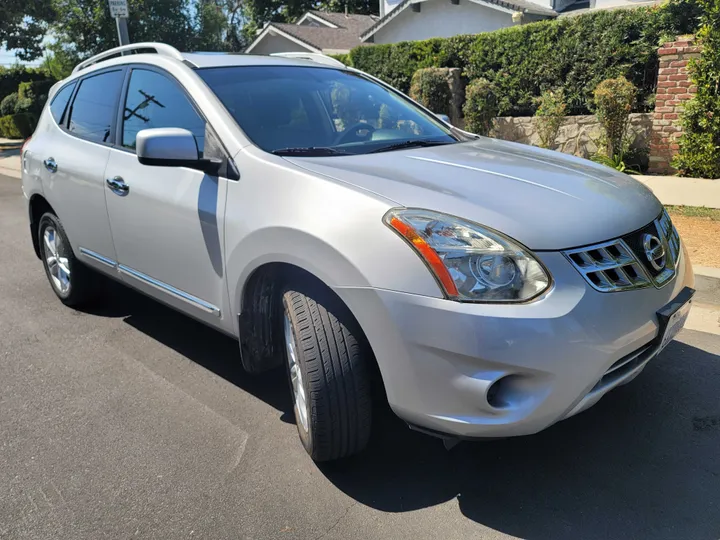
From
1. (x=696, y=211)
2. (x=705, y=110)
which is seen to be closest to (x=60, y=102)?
(x=696, y=211)

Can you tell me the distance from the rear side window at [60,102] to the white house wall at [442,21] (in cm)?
1589

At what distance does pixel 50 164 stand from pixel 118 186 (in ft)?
3.72

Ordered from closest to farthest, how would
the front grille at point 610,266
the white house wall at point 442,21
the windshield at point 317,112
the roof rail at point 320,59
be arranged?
the front grille at point 610,266 < the windshield at point 317,112 < the roof rail at point 320,59 < the white house wall at point 442,21

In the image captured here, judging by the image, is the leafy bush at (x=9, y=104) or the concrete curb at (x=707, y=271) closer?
the concrete curb at (x=707, y=271)

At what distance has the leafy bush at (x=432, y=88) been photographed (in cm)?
1161

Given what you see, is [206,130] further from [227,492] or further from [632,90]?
[632,90]

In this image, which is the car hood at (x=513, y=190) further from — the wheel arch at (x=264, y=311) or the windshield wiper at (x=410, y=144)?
the wheel arch at (x=264, y=311)

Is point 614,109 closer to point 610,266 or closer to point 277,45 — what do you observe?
point 610,266

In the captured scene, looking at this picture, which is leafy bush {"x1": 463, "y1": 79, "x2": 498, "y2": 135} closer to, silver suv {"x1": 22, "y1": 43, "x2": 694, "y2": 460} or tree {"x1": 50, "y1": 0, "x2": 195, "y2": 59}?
silver suv {"x1": 22, "y1": 43, "x2": 694, "y2": 460}

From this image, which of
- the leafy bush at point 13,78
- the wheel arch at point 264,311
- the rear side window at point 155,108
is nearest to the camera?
the wheel arch at point 264,311

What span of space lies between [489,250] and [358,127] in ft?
4.97

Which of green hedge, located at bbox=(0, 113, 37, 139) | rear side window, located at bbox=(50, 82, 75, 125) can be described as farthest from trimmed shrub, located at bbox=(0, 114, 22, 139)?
rear side window, located at bbox=(50, 82, 75, 125)

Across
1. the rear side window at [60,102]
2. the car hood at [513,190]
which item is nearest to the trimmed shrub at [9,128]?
the rear side window at [60,102]

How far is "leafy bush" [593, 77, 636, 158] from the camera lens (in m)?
8.76
